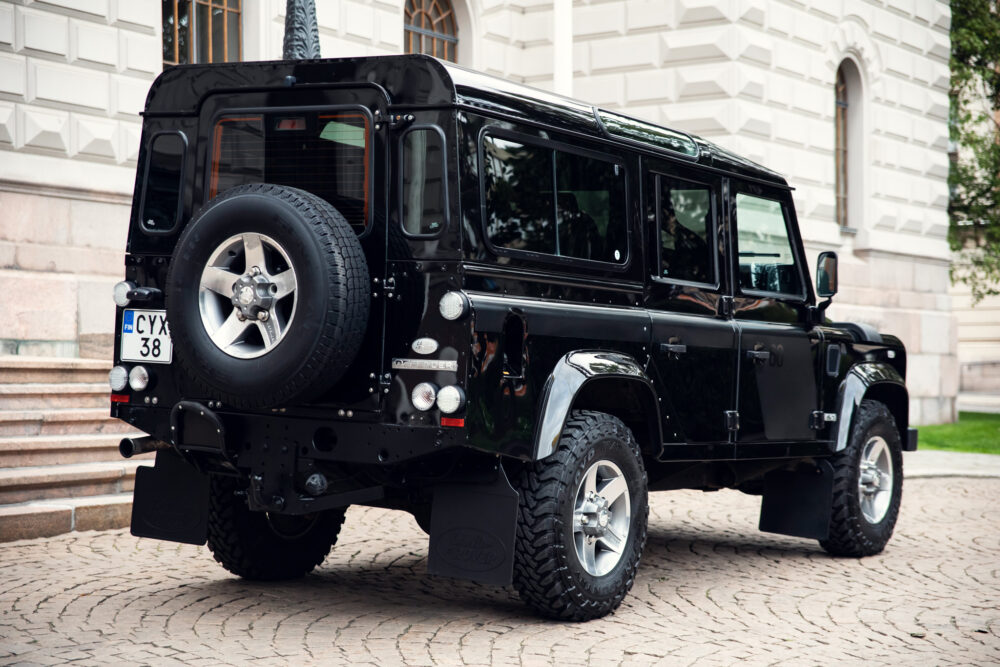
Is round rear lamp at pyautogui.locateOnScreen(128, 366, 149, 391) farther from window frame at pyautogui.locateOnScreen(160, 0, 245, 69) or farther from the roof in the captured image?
window frame at pyautogui.locateOnScreen(160, 0, 245, 69)

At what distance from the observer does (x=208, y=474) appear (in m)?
6.32

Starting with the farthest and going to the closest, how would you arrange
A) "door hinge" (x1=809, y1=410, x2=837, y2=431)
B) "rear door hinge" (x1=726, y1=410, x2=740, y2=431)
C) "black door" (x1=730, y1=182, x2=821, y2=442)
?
"door hinge" (x1=809, y1=410, x2=837, y2=431) → "black door" (x1=730, y1=182, x2=821, y2=442) → "rear door hinge" (x1=726, y1=410, x2=740, y2=431)

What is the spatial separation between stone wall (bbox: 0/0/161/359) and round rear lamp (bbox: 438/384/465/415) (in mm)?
6600

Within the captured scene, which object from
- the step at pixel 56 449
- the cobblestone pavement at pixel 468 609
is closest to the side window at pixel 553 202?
the cobblestone pavement at pixel 468 609

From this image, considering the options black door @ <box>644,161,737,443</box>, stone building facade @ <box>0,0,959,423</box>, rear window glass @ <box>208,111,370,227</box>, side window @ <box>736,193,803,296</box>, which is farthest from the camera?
stone building facade @ <box>0,0,959,423</box>

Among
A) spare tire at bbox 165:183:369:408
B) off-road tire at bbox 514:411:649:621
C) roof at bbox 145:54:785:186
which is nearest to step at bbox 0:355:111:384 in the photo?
roof at bbox 145:54:785:186

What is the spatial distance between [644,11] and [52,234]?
28.9ft

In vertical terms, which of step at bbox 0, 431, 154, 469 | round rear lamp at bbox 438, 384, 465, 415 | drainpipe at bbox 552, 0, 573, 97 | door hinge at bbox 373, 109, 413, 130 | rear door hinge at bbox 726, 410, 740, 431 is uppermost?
drainpipe at bbox 552, 0, 573, 97

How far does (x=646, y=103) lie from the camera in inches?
684

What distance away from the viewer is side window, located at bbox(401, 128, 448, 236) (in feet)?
18.7

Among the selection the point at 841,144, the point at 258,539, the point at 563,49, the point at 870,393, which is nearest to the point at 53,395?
the point at 258,539

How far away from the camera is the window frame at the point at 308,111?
5.82 meters

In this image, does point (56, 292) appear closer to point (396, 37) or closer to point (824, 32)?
point (396, 37)

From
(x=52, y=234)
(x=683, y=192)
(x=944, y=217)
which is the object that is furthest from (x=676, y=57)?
(x=683, y=192)
